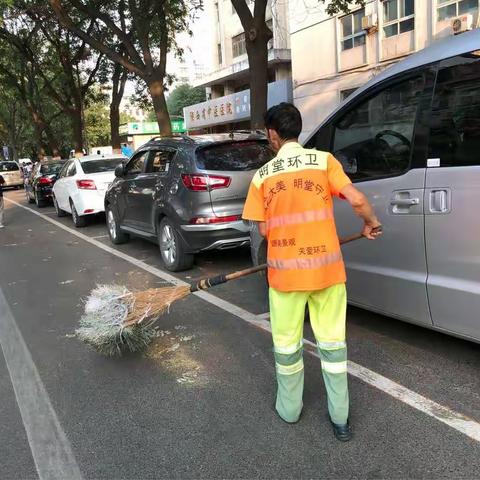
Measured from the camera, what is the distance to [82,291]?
6453 mm

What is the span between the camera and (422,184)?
11.4 feet

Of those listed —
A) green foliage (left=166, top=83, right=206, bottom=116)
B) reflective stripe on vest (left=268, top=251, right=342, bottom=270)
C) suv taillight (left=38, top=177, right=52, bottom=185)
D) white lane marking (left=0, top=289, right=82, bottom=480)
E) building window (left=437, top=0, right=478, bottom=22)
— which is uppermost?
green foliage (left=166, top=83, right=206, bottom=116)

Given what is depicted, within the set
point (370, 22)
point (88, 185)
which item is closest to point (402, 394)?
point (88, 185)

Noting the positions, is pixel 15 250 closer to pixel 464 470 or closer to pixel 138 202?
pixel 138 202

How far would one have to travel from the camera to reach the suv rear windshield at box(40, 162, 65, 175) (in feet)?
58.2

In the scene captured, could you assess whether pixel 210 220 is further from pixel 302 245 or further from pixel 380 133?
pixel 302 245

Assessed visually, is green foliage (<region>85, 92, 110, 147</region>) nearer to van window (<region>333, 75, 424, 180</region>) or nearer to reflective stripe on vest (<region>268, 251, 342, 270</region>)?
van window (<region>333, 75, 424, 180</region>)

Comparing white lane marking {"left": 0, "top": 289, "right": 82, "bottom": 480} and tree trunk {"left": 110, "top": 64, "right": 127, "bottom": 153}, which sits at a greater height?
tree trunk {"left": 110, "top": 64, "right": 127, "bottom": 153}

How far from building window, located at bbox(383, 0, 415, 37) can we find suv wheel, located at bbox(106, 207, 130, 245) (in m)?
12.9

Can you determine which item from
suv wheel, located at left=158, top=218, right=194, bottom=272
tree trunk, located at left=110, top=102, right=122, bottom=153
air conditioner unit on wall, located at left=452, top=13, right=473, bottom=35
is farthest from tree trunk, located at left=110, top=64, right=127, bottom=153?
suv wheel, located at left=158, top=218, right=194, bottom=272

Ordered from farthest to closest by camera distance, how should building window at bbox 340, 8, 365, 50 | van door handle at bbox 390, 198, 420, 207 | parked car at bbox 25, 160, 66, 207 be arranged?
building window at bbox 340, 8, 365, 50
parked car at bbox 25, 160, 66, 207
van door handle at bbox 390, 198, 420, 207

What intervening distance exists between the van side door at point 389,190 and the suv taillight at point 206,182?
7.66 ft

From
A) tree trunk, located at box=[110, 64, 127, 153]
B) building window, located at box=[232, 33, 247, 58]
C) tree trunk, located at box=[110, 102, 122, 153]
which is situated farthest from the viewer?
building window, located at box=[232, 33, 247, 58]

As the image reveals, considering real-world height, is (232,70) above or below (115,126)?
above
